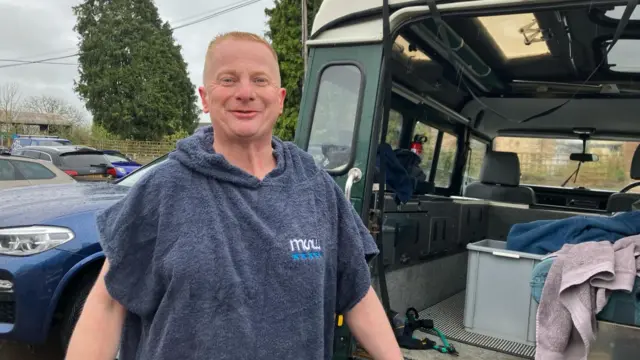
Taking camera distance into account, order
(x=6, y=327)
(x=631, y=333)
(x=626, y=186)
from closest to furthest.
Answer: (x=631, y=333) → (x=6, y=327) → (x=626, y=186)

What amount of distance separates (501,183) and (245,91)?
5.47m

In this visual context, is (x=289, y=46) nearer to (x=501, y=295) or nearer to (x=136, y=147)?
(x=501, y=295)

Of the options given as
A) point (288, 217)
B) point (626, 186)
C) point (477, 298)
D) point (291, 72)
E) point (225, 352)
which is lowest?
point (477, 298)

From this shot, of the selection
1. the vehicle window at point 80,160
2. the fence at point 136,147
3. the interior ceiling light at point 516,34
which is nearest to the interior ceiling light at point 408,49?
the interior ceiling light at point 516,34

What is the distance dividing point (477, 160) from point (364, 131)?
442 cm

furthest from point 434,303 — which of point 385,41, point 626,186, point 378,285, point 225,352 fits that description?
point 225,352

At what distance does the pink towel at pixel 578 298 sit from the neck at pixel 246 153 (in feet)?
5.23

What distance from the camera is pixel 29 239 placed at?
3586 millimetres

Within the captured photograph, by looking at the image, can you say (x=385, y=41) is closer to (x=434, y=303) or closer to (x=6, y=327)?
(x=434, y=303)

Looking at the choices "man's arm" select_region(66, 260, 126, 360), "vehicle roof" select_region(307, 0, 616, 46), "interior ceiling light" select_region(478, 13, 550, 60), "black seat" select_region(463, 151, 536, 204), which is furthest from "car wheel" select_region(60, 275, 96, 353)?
"black seat" select_region(463, 151, 536, 204)

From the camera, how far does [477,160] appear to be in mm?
6695

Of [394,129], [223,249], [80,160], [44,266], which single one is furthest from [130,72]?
[223,249]

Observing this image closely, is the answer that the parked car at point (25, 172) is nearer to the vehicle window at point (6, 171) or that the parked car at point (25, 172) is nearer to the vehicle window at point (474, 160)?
the vehicle window at point (6, 171)

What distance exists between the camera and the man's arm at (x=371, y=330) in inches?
60.5
